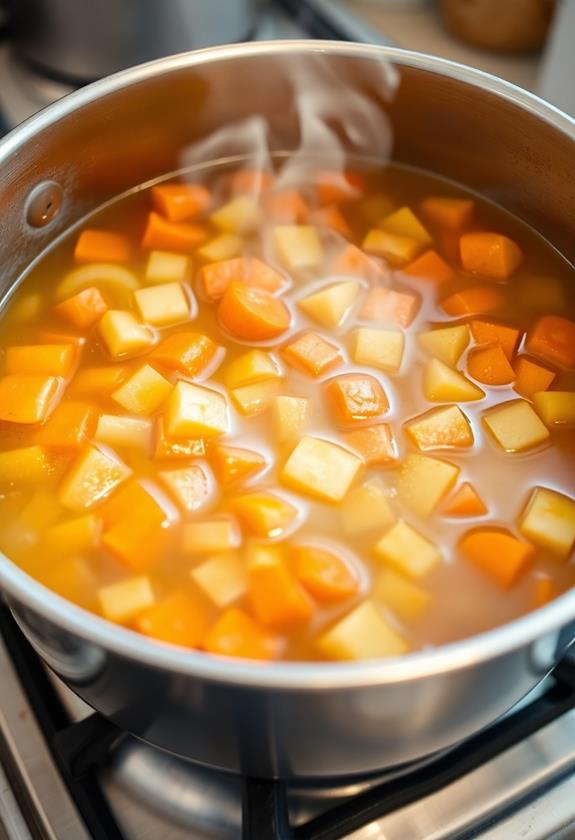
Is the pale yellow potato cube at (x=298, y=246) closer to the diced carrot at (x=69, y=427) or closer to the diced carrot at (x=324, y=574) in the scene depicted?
the diced carrot at (x=69, y=427)

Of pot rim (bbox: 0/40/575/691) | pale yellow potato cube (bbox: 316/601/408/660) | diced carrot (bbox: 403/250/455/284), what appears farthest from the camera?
diced carrot (bbox: 403/250/455/284)

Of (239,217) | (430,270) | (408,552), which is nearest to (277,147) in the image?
(239,217)

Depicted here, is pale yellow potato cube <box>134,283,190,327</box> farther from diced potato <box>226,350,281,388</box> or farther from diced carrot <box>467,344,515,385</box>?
diced carrot <box>467,344,515,385</box>

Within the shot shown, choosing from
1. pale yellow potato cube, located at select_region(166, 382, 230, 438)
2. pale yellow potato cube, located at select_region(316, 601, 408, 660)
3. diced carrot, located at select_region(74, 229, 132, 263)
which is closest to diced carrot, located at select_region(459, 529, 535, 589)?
pale yellow potato cube, located at select_region(316, 601, 408, 660)

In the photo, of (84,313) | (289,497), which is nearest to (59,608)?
(289,497)

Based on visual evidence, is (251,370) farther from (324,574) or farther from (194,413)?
(324,574)

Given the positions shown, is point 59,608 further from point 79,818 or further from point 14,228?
point 14,228
